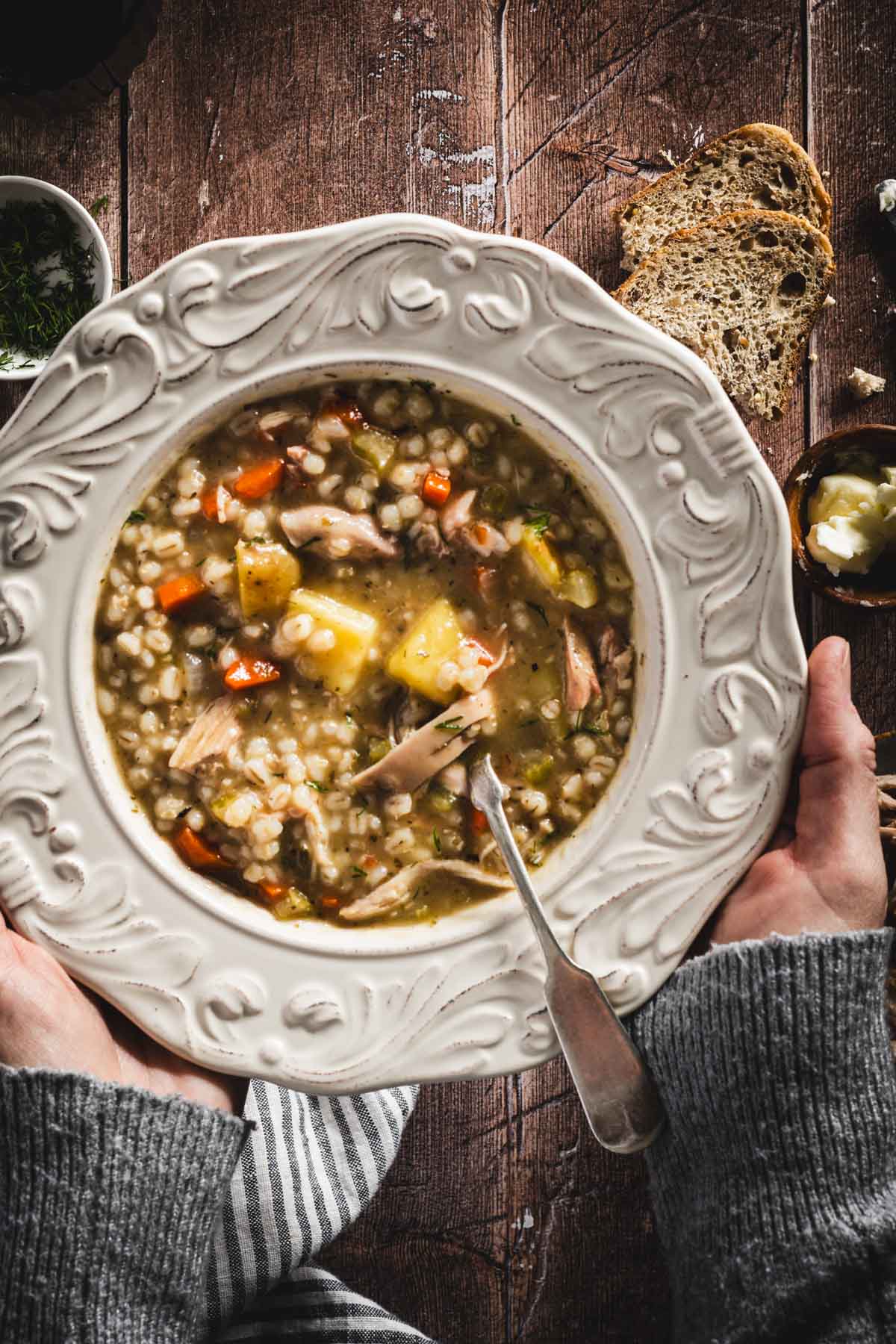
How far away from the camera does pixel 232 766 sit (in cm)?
343

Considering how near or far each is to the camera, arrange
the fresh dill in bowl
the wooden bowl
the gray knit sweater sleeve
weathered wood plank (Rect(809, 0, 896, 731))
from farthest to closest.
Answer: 1. weathered wood plank (Rect(809, 0, 896, 731))
2. the fresh dill in bowl
3. the wooden bowl
4. the gray knit sweater sleeve

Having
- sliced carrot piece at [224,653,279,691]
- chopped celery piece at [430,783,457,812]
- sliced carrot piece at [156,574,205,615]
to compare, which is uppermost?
sliced carrot piece at [156,574,205,615]

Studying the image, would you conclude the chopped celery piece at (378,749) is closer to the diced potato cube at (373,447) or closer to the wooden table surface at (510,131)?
Answer: the diced potato cube at (373,447)

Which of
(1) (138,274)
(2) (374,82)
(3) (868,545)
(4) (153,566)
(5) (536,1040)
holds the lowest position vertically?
(5) (536,1040)

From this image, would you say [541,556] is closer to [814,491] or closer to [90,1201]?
[814,491]

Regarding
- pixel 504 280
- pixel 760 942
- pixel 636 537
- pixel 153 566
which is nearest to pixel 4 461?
pixel 153 566

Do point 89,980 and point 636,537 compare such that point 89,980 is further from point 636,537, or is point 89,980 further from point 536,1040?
point 636,537

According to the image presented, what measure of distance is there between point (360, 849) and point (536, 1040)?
0.75m

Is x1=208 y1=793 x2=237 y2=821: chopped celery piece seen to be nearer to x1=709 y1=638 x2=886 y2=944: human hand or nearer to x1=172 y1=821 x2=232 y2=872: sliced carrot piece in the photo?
x1=172 y1=821 x2=232 y2=872: sliced carrot piece

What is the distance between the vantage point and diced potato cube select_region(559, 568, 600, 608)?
3.40m

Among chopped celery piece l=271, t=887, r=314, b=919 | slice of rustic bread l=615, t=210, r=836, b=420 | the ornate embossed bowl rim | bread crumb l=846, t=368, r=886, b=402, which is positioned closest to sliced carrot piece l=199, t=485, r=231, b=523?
the ornate embossed bowl rim

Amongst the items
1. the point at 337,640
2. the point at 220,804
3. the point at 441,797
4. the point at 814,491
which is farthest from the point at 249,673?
the point at 814,491

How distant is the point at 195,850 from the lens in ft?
11.2

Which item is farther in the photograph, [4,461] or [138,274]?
[138,274]
